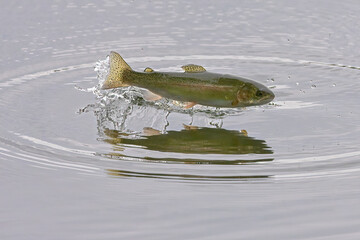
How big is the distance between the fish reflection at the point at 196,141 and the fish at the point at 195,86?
0.27 meters

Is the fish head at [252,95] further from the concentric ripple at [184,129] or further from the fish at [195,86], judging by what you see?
the concentric ripple at [184,129]

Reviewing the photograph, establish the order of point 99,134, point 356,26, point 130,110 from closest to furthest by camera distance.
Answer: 1. point 99,134
2. point 130,110
3. point 356,26

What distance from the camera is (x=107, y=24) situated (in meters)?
11.0

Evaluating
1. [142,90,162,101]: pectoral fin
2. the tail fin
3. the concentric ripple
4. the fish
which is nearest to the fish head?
the fish

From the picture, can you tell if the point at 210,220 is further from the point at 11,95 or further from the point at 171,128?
the point at 11,95

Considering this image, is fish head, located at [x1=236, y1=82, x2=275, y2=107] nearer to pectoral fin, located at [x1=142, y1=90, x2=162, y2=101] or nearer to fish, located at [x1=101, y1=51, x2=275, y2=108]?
fish, located at [x1=101, y1=51, x2=275, y2=108]

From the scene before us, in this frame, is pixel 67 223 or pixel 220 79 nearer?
pixel 67 223

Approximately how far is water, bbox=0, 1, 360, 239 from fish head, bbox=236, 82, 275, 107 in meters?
0.18

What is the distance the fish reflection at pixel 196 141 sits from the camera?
7531 millimetres

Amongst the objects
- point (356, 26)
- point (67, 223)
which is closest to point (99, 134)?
point (67, 223)

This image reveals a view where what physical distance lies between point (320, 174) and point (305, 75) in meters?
2.65

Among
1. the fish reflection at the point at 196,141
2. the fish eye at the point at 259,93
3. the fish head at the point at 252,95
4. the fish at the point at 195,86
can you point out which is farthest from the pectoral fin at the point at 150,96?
the fish eye at the point at 259,93

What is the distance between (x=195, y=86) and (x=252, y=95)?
0.48 m

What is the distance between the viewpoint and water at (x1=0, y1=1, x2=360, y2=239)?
6.23 m
